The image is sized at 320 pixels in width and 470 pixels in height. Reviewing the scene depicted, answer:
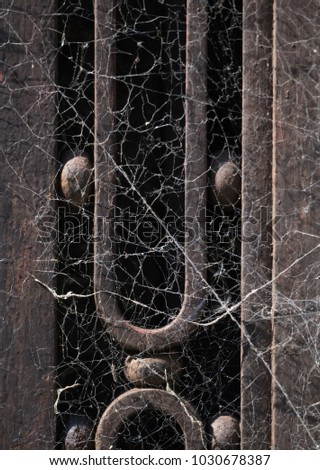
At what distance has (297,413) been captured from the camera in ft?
4.19

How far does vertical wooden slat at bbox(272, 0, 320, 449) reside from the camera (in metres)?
1.28

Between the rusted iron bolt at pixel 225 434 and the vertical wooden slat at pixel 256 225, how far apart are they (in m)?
0.02

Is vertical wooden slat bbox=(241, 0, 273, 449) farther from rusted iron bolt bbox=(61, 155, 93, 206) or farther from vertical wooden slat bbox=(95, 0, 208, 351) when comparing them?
rusted iron bolt bbox=(61, 155, 93, 206)

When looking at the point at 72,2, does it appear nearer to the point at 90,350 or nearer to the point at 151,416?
the point at 90,350

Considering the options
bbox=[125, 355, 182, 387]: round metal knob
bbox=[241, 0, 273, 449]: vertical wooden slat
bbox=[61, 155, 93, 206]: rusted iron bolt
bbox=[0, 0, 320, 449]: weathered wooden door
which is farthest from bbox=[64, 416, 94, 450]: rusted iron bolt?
bbox=[61, 155, 93, 206]: rusted iron bolt

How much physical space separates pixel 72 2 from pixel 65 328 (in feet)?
1.79

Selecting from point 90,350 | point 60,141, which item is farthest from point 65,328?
point 60,141

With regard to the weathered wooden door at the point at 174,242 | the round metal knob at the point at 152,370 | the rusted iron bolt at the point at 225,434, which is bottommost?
the rusted iron bolt at the point at 225,434

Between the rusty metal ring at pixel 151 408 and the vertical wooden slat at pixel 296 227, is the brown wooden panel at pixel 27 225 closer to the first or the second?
the rusty metal ring at pixel 151 408

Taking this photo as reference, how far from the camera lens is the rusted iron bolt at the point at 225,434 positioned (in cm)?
129

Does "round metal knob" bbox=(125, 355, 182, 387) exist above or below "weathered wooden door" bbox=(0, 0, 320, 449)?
A: below

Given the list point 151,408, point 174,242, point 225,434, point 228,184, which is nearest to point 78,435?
point 151,408

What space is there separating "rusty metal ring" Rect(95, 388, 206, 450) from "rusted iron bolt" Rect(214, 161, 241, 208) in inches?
13.0

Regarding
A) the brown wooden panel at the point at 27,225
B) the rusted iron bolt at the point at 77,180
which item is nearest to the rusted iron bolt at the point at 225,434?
the brown wooden panel at the point at 27,225
